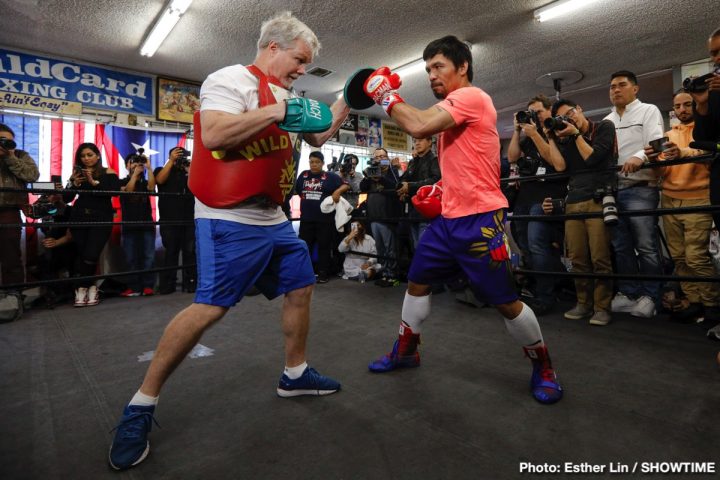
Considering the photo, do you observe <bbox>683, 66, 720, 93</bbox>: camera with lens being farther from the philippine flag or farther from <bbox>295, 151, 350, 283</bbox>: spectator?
the philippine flag

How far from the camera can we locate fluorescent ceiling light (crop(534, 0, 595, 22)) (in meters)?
3.86

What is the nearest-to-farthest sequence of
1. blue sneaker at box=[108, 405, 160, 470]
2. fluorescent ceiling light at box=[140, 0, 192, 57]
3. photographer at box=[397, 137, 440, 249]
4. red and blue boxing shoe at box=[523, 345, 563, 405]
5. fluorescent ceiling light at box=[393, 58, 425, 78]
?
blue sneaker at box=[108, 405, 160, 470]
red and blue boxing shoe at box=[523, 345, 563, 405]
photographer at box=[397, 137, 440, 249]
fluorescent ceiling light at box=[140, 0, 192, 57]
fluorescent ceiling light at box=[393, 58, 425, 78]

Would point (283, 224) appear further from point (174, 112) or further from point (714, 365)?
point (174, 112)

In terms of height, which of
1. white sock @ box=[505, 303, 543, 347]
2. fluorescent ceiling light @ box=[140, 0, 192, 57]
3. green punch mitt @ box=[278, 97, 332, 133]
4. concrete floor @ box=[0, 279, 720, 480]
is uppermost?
fluorescent ceiling light @ box=[140, 0, 192, 57]

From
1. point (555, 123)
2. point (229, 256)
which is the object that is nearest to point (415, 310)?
point (229, 256)

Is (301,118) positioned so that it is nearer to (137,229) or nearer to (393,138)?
(137,229)

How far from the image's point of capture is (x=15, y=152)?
3.21 meters

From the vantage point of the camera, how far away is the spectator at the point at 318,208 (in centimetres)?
423

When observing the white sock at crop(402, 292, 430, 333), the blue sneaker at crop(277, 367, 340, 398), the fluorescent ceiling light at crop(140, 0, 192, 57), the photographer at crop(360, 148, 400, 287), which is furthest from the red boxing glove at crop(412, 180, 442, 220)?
the fluorescent ceiling light at crop(140, 0, 192, 57)

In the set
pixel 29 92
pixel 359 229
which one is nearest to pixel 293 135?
pixel 359 229

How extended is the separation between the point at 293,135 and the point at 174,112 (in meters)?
5.22

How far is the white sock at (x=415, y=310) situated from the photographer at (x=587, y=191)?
1.32 meters

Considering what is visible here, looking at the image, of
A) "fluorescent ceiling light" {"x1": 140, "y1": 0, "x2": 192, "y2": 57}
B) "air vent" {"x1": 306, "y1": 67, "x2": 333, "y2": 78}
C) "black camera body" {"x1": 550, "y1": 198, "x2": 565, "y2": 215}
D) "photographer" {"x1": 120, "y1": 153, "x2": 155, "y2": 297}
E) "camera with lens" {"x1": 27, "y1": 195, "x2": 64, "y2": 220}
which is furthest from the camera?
"air vent" {"x1": 306, "y1": 67, "x2": 333, "y2": 78}

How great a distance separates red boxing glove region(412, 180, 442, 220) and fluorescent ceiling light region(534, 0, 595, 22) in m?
3.50
